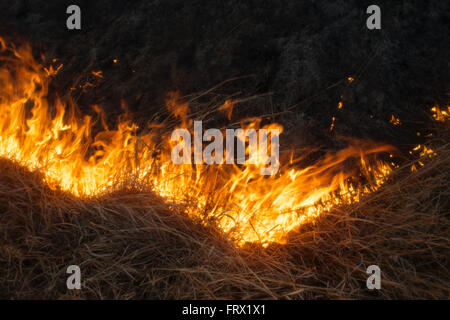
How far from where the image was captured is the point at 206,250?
1801mm

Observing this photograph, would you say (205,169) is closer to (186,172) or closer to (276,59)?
(186,172)

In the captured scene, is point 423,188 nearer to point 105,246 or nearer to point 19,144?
point 105,246

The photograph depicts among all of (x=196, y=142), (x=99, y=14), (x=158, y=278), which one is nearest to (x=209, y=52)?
(x=196, y=142)

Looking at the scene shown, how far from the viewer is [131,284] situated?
1630 mm

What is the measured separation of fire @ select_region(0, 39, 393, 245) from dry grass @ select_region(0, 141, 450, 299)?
114 millimetres

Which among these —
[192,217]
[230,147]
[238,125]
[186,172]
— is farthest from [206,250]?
[238,125]

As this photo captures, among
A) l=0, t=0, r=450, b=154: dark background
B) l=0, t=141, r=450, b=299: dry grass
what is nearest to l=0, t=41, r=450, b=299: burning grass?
l=0, t=141, r=450, b=299: dry grass

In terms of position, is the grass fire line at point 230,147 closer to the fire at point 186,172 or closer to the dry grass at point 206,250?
the fire at point 186,172

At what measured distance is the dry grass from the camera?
1.61 meters

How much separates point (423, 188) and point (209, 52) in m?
1.51

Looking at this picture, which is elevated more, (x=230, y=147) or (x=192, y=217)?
(x=230, y=147)

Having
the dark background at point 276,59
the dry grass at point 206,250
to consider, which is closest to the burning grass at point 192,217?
the dry grass at point 206,250

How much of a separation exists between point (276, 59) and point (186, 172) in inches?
35.8

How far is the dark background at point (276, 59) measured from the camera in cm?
230
